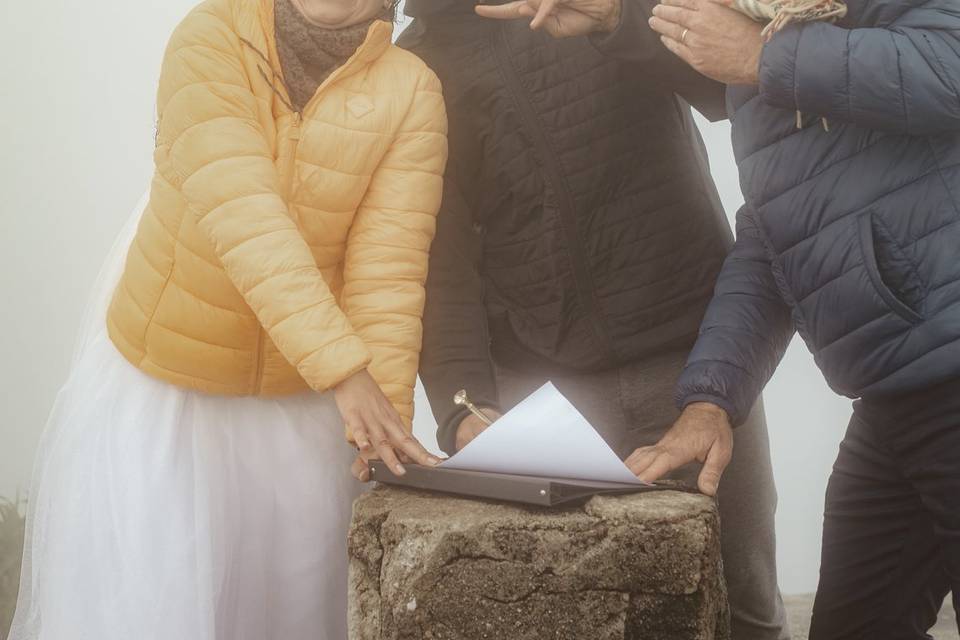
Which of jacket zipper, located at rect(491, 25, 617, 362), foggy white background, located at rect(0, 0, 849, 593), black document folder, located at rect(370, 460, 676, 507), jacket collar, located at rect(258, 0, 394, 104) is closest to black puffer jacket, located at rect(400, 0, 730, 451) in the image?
jacket zipper, located at rect(491, 25, 617, 362)

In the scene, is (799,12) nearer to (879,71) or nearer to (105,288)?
(879,71)

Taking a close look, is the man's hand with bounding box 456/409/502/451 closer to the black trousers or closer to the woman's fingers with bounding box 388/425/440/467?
the woman's fingers with bounding box 388/425/440/467

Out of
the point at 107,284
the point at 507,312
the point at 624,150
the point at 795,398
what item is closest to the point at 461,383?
the point at 507,312

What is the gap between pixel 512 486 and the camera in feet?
3.16

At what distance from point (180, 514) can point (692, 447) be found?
625 mm

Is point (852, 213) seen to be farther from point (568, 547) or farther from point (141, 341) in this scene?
point (141, 341)

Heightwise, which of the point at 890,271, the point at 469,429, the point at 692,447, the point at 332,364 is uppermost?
the point at 890,271

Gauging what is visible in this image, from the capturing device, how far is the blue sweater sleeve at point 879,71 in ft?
3.10

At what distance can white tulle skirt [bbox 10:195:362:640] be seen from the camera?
120 cm

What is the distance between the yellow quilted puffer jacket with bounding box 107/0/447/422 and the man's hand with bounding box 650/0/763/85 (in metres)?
0.37

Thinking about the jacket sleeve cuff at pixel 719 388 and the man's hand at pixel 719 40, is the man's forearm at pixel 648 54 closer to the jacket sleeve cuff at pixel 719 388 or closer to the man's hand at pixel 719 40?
the man's hand at pixel 719 40

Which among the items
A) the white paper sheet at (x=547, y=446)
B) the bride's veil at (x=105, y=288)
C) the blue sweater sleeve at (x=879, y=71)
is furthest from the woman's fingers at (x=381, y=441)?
the blue sweater sleeve at (x=879, y=71)

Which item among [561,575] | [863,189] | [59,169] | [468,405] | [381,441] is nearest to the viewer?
[561,575]

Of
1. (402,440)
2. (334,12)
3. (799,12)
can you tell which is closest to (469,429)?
(402,440)
